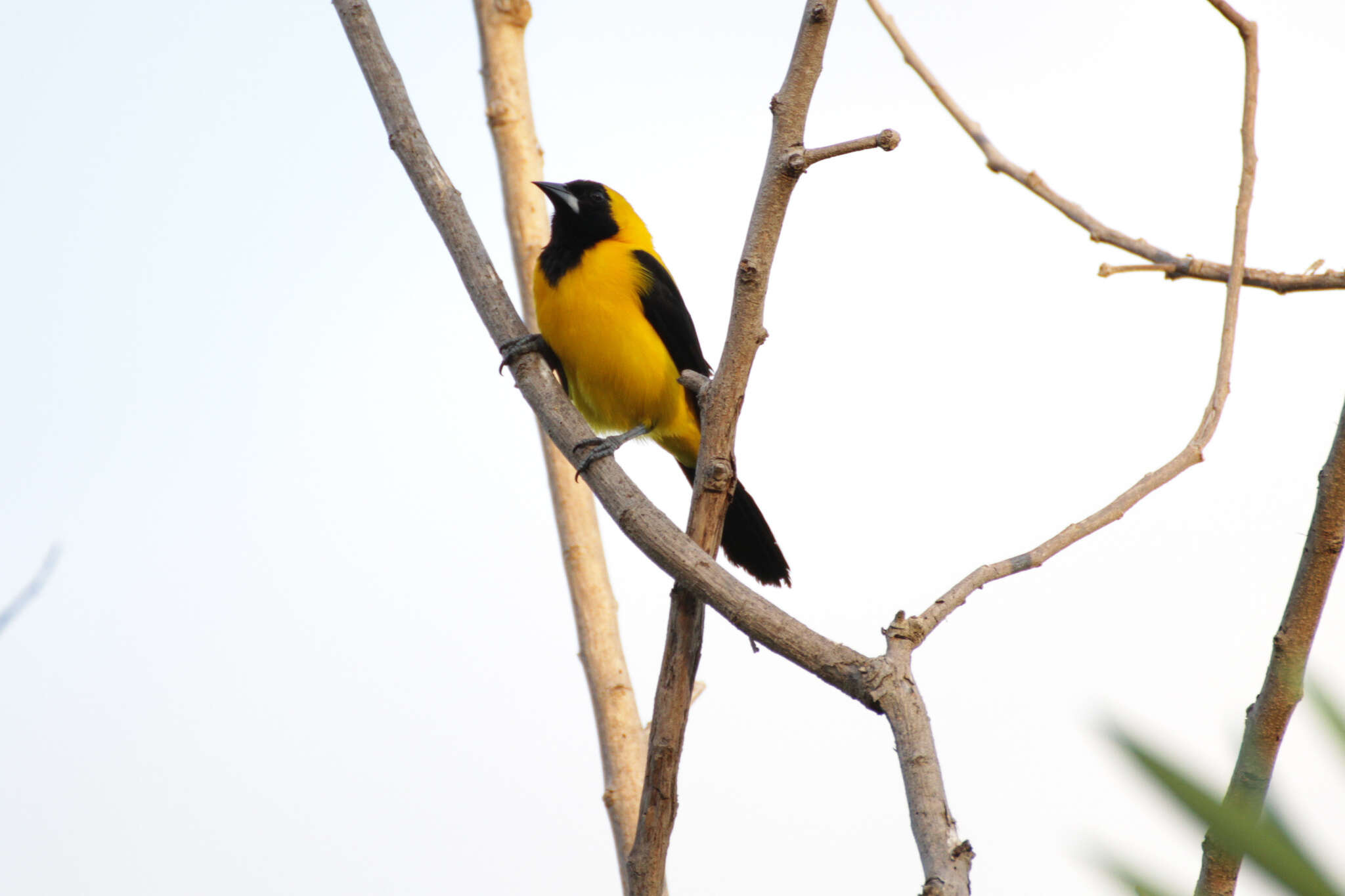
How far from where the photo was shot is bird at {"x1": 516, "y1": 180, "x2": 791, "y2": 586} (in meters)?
3.79

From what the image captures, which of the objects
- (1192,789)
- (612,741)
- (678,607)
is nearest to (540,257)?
(612,741)

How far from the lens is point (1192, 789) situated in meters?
0.47

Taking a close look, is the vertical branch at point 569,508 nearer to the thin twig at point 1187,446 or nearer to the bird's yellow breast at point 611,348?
the bird's yellow breast at point 611,348

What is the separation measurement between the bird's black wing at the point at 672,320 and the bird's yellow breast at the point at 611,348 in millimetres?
26

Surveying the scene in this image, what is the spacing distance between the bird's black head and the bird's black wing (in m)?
0.26

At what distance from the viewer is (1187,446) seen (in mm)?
1955

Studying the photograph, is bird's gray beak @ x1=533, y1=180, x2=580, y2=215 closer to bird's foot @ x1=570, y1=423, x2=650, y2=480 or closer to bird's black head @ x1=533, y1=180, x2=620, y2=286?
bird's black head @ x1=533, y1=180, x2=620, y2=286

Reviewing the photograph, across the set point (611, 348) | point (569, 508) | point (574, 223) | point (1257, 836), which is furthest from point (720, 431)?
point (574, 223)

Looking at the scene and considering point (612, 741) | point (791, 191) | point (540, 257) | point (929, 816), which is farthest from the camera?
point (540, 257)

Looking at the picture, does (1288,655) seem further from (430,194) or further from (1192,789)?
(430,194)

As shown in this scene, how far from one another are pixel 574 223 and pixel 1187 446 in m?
2.97

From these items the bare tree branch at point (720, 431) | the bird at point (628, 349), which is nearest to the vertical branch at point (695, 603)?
the bare tree branch at point (720, 431)

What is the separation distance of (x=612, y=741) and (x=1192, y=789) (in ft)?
12.0

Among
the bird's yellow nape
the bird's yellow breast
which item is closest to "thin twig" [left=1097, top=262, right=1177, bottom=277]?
the bird's yellow breast
